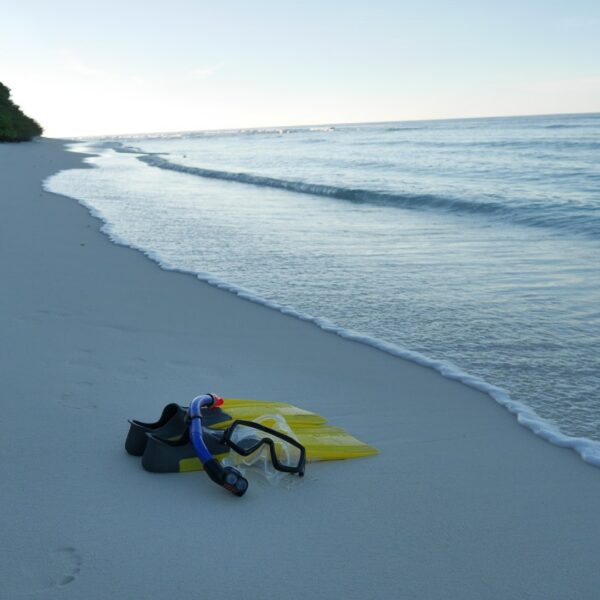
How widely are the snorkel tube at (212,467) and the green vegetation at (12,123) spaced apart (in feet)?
116

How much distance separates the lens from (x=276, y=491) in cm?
282

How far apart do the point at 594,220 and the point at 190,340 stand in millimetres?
8354

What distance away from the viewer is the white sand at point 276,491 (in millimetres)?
2248

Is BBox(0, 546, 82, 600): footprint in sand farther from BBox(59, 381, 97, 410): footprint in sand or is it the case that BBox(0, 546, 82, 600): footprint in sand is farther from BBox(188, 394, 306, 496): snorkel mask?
BBox(59, 381, 97, 410): footprint in sand

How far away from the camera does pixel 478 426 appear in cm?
353

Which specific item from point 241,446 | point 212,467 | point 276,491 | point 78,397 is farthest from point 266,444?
point 78,397

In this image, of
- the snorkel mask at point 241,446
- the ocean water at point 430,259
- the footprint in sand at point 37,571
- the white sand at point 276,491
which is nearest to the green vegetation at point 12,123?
the ocean water at point 430,259

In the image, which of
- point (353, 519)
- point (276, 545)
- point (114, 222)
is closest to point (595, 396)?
point (353, 519)

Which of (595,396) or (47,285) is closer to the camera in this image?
(595,396)

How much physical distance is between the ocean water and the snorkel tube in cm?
164

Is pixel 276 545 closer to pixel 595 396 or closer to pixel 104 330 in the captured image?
pixel 595 396

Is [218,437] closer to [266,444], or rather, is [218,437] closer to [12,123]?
[266,444]

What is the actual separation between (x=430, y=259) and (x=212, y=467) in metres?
5.72

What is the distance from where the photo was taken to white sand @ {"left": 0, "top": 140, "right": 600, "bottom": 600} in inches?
88.5
